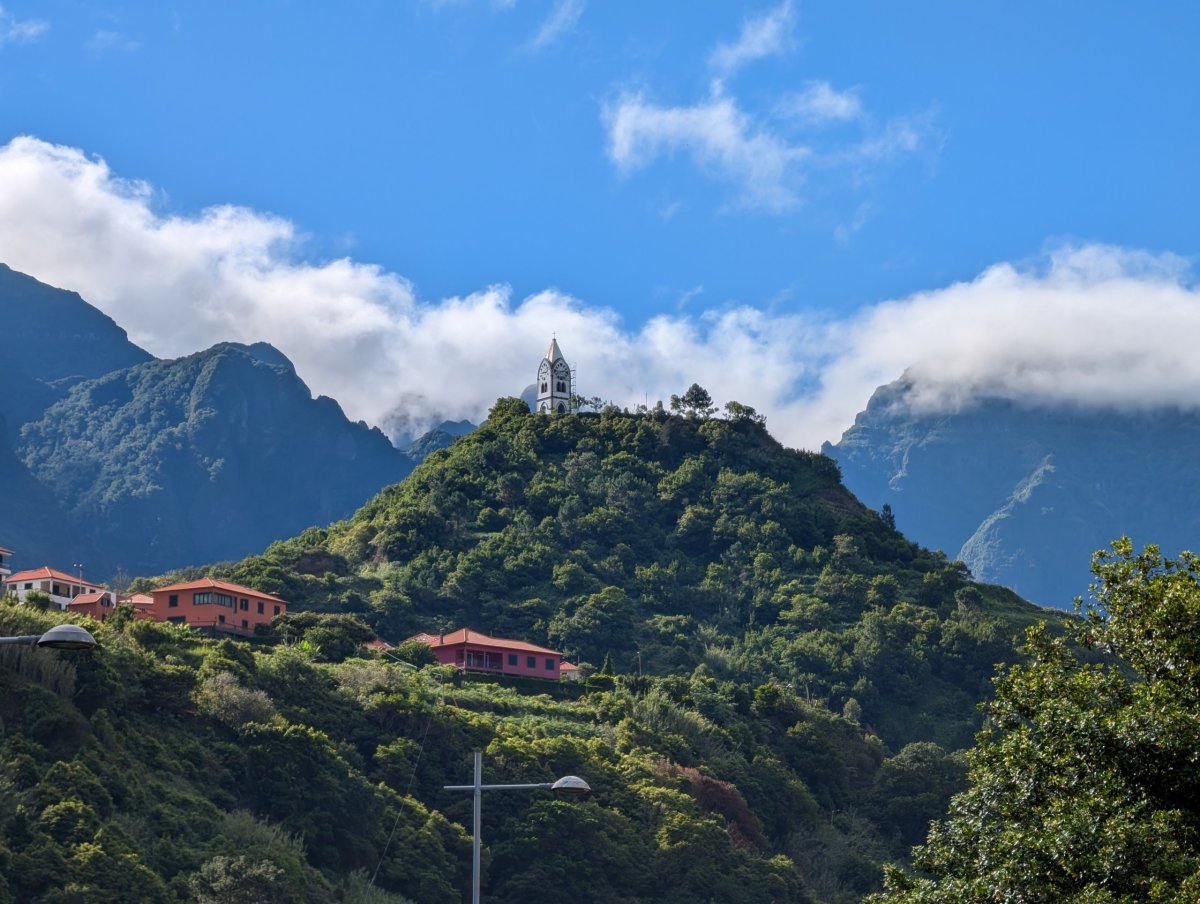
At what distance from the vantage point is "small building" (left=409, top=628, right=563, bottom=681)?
349ft

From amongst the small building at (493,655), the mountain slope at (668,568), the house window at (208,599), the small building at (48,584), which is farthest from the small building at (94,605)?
the small building at (493,655)

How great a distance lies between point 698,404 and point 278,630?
196 feet

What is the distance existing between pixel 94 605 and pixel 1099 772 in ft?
250

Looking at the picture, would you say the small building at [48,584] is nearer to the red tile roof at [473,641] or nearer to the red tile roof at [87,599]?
the red tile roof at [87,599]

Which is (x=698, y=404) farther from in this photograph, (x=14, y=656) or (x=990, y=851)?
(x=990, y=851)

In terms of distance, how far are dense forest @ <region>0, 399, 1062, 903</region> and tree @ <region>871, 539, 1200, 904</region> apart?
37826mm

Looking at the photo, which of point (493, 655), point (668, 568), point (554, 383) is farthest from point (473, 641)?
point (554, 383)

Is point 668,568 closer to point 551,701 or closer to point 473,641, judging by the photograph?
point 473,641

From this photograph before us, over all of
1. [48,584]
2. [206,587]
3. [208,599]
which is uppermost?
[48,584]

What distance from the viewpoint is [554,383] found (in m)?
159

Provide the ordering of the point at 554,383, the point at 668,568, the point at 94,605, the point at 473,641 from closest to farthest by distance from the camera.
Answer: the point at 94,605 → the point at 473,641 → the point at 668,568 → the point at 554,383

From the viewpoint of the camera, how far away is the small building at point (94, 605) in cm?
9294

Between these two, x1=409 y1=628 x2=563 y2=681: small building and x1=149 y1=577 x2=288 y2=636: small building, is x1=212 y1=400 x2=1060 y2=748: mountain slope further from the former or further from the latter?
x1=149 y1=577 x2=288 y2=636: small building

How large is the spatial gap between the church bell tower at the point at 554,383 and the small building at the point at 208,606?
60.3 metres
